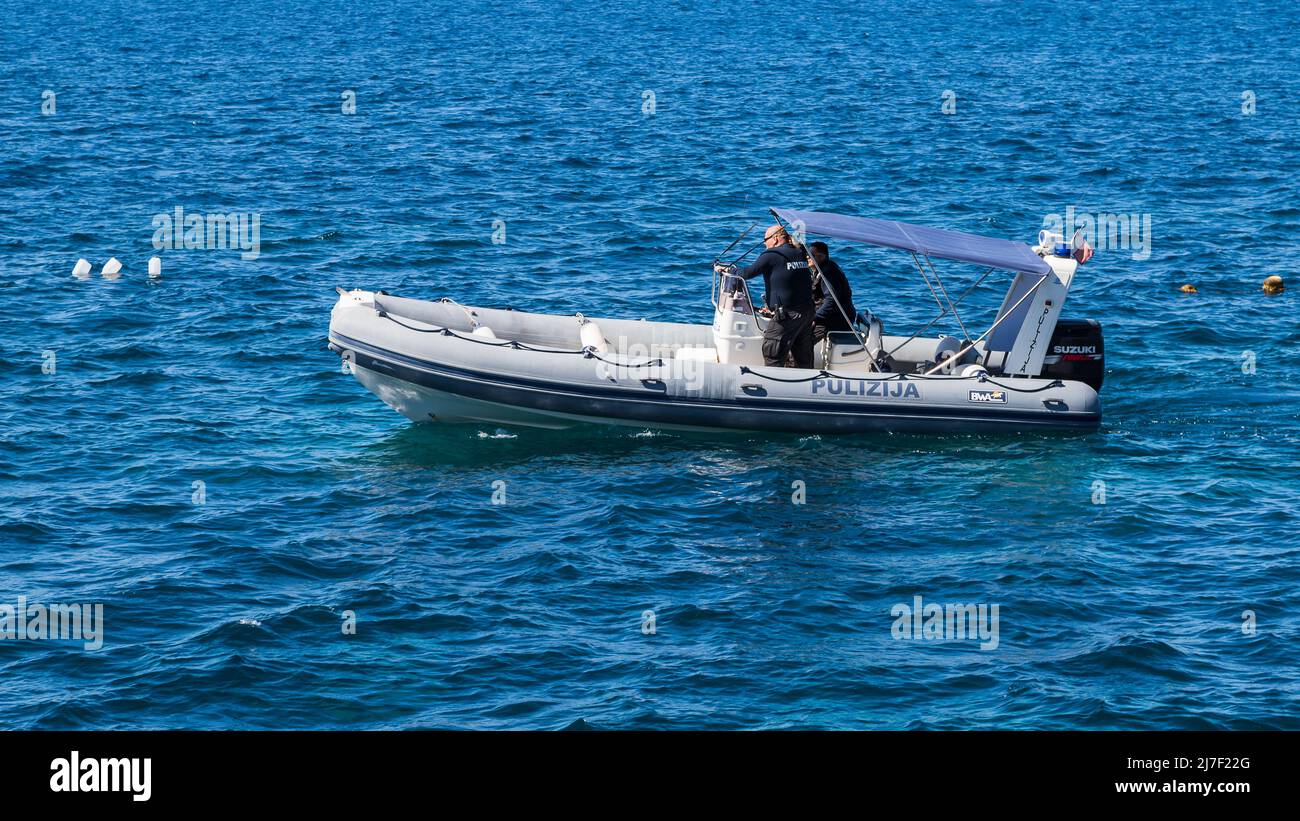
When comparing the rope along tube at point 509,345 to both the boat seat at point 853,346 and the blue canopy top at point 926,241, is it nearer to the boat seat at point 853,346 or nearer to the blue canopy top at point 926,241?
the boat seat at point 853,346

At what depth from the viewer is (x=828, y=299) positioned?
18.2 metres

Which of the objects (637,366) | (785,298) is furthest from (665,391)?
(785,298)

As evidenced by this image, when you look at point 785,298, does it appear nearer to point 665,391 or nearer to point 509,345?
point 665,391

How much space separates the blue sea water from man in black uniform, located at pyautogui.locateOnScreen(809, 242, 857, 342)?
1.60 m

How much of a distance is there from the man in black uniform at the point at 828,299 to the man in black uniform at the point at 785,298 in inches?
9.4

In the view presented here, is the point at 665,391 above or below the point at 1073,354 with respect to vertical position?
below

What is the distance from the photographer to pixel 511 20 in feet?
206

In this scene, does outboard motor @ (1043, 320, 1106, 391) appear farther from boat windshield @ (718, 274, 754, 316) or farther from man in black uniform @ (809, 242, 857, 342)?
boat windshield @ (718, 274, 754, 316)

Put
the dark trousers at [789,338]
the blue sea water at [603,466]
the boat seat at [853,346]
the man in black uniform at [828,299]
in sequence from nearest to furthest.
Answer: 1. the blue sea water at [603,466]
2. the dark trousers at [789,338]
3. the man in black uniform at [828,299]
4. the boat seat at [853,346]

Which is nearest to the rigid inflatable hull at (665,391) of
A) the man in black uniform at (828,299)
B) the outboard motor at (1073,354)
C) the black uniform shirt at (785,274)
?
the outboard motor at (1073,354)

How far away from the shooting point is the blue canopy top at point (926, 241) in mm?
17203

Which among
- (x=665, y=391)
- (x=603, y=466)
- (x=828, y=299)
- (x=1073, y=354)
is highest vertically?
(x=828, y=299)

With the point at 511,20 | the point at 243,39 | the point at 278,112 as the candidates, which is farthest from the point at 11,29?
the point at 278,112

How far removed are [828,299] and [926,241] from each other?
1342 millimetres
